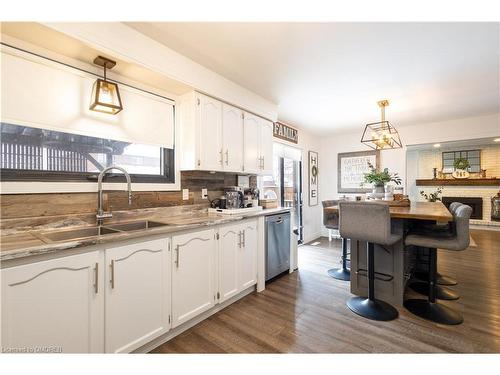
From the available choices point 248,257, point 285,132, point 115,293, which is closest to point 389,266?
point 248,257

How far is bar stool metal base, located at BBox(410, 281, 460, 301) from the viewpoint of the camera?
98.2 inches

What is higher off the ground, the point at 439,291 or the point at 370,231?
the point at 370,231

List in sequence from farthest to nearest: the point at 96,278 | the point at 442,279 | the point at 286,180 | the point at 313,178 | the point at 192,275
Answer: the point at 313,178 → the point at 286,180 → the point at 442,279 → the point at 192,275 → the point at 96,278

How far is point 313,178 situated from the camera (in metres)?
5.43

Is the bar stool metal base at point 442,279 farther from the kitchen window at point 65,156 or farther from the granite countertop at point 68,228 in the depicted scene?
the kitchen window at point 65,156

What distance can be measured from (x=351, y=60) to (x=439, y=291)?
266cm

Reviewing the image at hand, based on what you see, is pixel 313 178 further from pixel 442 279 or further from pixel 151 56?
pixel 151 56

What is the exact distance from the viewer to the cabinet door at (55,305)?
44.7 inches

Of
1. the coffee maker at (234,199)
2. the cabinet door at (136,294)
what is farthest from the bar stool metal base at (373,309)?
the cabinet door at (136,294)

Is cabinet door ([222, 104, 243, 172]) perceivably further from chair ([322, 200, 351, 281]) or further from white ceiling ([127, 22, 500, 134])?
chair ([322, 200, 351, 281])

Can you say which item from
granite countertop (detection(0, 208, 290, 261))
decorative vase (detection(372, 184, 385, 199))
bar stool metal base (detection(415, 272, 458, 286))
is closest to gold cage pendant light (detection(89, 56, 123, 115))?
granite countertop (detection(0, 208, 290, 261))

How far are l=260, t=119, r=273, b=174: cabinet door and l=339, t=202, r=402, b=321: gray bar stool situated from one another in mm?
1465
